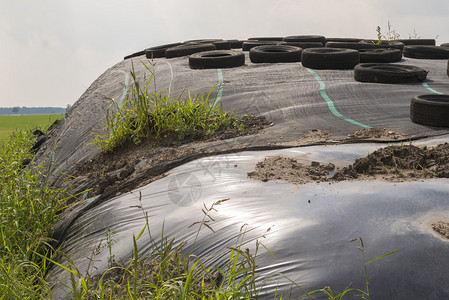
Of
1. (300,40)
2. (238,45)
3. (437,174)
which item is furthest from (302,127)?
(238,45)

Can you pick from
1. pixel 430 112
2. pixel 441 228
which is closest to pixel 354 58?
pixel 430 112

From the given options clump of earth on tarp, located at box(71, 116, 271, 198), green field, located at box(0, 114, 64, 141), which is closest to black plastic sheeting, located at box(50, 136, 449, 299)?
clump of earth on tarp, located at box(71, 116, 271, 198)

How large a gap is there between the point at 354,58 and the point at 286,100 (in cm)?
250

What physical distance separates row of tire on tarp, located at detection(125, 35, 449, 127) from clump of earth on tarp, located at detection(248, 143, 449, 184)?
3.96 feet

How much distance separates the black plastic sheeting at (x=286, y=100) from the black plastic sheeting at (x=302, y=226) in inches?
38.1

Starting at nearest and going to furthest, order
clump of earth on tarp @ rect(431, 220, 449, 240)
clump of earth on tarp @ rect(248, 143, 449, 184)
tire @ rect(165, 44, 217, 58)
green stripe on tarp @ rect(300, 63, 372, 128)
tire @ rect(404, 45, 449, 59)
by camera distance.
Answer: clump of earth on tarp @ rect(431, 220, 449, 240) < clump of earth on tarp @ rect(248, 143, 449, 184) < green stripe on tarp @ rect(300, 63, 372, 128) < tire @ rect(404, 45, 449, 59) < tire @ rect(165, 44, 217, 58)

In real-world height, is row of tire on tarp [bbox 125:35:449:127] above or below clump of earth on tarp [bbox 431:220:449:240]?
above

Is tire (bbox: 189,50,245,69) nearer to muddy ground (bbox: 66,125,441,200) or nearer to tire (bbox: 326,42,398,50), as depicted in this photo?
tire (bbox: 326,42,398,50)

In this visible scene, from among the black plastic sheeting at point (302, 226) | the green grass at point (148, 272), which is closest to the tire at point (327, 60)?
the black plastic sheeting at point (302, 226)

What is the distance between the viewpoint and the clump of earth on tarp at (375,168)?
10.6ft

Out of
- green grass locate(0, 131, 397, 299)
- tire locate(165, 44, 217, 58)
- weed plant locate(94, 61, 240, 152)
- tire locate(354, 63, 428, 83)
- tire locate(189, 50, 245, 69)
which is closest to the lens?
green grass locate(0, 131, 397, 299)

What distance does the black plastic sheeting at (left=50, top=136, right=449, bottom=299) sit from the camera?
227 centimetres

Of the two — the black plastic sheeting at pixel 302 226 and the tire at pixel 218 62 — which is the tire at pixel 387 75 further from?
the black plastic sheeting at pixel 302 226

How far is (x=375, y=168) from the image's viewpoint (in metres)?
3.41
